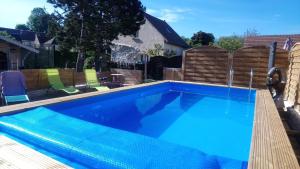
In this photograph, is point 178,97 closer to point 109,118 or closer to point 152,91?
point 152,91

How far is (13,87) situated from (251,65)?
10543 mm

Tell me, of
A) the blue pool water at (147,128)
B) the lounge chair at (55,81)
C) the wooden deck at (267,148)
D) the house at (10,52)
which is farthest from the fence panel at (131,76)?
the wooden deck at (267,148)

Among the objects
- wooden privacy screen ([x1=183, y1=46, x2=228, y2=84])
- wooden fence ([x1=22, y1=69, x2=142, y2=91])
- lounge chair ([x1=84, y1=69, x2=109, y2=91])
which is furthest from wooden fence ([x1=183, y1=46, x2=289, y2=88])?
lounge chair ([x1=84, y1=69, x2=109, y2=91])

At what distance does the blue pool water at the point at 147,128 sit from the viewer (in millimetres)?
3121

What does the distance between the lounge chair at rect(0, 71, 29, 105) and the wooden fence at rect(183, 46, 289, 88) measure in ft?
28.8

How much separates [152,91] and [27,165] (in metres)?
7.88

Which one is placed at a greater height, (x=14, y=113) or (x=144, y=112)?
(x=14, y=113)

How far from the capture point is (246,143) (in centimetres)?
540

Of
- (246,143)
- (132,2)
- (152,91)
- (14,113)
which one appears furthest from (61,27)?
(246,143)

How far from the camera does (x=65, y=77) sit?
35.9 feet

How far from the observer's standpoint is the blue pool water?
3.12 meters

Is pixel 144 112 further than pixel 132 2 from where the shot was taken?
No

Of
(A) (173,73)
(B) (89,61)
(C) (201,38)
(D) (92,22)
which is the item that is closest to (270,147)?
(A) (173,73)

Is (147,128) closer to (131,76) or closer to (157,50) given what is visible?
(131,76)
